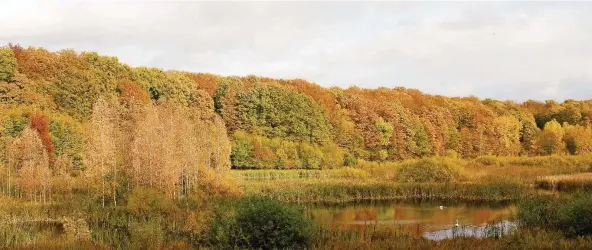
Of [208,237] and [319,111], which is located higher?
[319,111]

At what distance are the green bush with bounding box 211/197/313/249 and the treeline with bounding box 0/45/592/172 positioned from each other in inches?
1041

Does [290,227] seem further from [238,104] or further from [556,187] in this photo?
[238,104]

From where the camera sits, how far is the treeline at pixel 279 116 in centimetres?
5162

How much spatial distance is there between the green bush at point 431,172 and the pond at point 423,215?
30.7ft

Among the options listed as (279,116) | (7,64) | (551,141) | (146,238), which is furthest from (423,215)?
(551,141)

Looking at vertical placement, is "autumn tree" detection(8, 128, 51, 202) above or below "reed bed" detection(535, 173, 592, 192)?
above

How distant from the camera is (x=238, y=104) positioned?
67938 millimetres

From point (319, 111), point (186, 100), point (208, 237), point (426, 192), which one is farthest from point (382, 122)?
point (208, 237)

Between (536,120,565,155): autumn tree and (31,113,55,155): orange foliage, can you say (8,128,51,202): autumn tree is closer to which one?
(31,113,55,155): orange foliage

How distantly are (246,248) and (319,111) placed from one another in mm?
56213

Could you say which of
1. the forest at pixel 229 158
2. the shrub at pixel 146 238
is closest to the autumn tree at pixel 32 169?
the forest at pixel 229 158

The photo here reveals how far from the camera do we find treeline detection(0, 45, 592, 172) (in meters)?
51.6

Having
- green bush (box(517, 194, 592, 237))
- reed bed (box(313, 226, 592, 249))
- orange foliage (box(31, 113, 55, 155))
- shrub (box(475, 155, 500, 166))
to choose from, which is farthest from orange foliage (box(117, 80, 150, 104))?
reed bed (box(313, 226, 592, 249))

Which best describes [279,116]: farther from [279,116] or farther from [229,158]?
[229,158]
